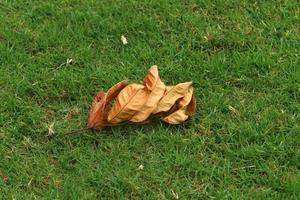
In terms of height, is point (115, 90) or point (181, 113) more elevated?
point (115, 90)

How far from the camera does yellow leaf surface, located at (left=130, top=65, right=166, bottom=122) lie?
146 inches

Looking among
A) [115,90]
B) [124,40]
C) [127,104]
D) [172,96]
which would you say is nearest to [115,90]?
[115,90]

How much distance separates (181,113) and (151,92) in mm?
201

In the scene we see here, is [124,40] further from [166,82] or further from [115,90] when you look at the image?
[115,90]

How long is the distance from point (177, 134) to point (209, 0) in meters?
1.22

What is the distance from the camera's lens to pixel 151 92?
375 centimetres

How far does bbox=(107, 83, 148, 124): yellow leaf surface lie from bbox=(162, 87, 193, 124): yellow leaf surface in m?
0.17

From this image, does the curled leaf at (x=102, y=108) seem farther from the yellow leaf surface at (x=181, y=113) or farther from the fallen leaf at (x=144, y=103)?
the yellow leaf surface at (x=181, y=113)

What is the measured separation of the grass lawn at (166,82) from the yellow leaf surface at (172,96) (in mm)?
107

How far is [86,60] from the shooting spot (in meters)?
4.22

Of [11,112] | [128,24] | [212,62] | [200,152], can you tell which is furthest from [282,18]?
[11,112]

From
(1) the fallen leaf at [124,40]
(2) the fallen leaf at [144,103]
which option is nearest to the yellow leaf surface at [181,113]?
(2) the fallen leaf at [144,103]

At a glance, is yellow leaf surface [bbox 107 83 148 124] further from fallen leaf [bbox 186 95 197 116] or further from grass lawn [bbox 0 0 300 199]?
fallen leaf [bbox 186 95 197 116]

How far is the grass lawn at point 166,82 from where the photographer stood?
3.52m
